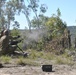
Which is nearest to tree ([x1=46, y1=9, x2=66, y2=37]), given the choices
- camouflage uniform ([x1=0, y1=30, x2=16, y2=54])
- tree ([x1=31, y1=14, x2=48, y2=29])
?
tree ([x1=31, y1=14, x2=48, y2=29])

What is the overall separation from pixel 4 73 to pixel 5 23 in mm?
31498

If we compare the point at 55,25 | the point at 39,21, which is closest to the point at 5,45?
the point at 55,25

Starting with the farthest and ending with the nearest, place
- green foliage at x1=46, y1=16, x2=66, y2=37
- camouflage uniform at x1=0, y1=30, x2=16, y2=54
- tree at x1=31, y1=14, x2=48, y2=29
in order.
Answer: tree at x1=31, y1=14, x2=48, y2=29 < green foliage at x1=46, y1=16, x2=66, y2=37 < camouflage uniform at x1=0, y1=30, x2=16, y2=54

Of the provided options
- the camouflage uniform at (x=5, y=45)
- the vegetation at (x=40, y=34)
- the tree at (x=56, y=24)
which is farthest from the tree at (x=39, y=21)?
the camouflage uniform at (x=5, y=45)

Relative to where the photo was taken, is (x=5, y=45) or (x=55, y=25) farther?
(x=55, y=25)

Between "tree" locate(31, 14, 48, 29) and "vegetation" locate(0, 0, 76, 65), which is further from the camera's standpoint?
"tree" locate(31, 14, 48, 29)

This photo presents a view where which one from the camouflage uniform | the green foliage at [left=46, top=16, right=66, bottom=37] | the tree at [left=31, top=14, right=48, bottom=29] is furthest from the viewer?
the tree at [left=31, top=14, right=48, bottom=29]

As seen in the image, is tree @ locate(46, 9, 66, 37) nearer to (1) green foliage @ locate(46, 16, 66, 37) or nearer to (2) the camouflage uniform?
(1) green foliage @ locate(46, 16, 66, 37)

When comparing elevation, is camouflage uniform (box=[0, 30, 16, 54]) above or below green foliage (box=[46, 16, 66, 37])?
below

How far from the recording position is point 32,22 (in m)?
42.6

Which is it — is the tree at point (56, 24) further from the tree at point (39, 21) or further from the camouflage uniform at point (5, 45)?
the camouflage uniform at point (5, 45)

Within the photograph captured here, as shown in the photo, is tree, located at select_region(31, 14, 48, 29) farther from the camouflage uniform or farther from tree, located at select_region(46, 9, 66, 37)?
the camouflage uniform

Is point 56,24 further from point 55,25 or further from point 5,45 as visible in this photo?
point 5,45

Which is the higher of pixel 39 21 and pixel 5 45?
pixel 39 21
